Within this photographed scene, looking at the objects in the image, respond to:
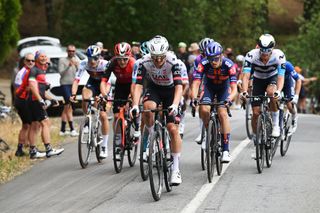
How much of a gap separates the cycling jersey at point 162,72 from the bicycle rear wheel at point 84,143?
253cm

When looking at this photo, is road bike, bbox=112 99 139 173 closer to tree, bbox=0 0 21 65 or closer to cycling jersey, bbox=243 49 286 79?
cycling jersey, bbox=243 49 286 79

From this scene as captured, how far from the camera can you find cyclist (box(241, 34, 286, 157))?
45.2 feet

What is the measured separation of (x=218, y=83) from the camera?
13.6 m

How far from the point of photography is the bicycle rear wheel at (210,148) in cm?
1235

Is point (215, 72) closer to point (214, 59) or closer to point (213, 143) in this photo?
→ point (214, 59)

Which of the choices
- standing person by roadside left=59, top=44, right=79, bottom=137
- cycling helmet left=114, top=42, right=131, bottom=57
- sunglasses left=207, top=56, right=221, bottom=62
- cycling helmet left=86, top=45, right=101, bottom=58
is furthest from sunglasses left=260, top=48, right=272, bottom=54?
standing person by roadside left=59, top=44, right=79, bottom=137

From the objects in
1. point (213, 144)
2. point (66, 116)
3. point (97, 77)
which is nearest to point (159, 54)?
point (213, 144)

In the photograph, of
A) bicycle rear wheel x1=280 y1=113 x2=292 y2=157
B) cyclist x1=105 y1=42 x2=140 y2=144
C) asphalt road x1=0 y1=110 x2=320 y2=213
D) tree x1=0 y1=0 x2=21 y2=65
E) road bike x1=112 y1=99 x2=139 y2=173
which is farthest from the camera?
tree x1=0 y1=0 x2=21 y2=65

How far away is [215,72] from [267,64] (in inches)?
47.7

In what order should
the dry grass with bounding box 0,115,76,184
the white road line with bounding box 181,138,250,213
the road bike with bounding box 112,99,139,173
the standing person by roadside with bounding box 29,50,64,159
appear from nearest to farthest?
the white road line with bounding box 181,138,250,213
the road bike with bounding box 112,99,139,173
the dry grass with bounding box 0,115,76,184
the standing person by roadside with bounding box 29,50,64,159

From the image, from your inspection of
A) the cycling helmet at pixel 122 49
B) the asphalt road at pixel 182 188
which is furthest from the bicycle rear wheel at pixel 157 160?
the cycling helmet at pixel 122 49

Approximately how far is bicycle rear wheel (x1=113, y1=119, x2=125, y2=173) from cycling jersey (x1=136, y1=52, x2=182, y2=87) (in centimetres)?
181

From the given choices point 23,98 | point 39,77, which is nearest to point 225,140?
point 39,77

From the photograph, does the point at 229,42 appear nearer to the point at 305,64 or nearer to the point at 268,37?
the point at 305,64
